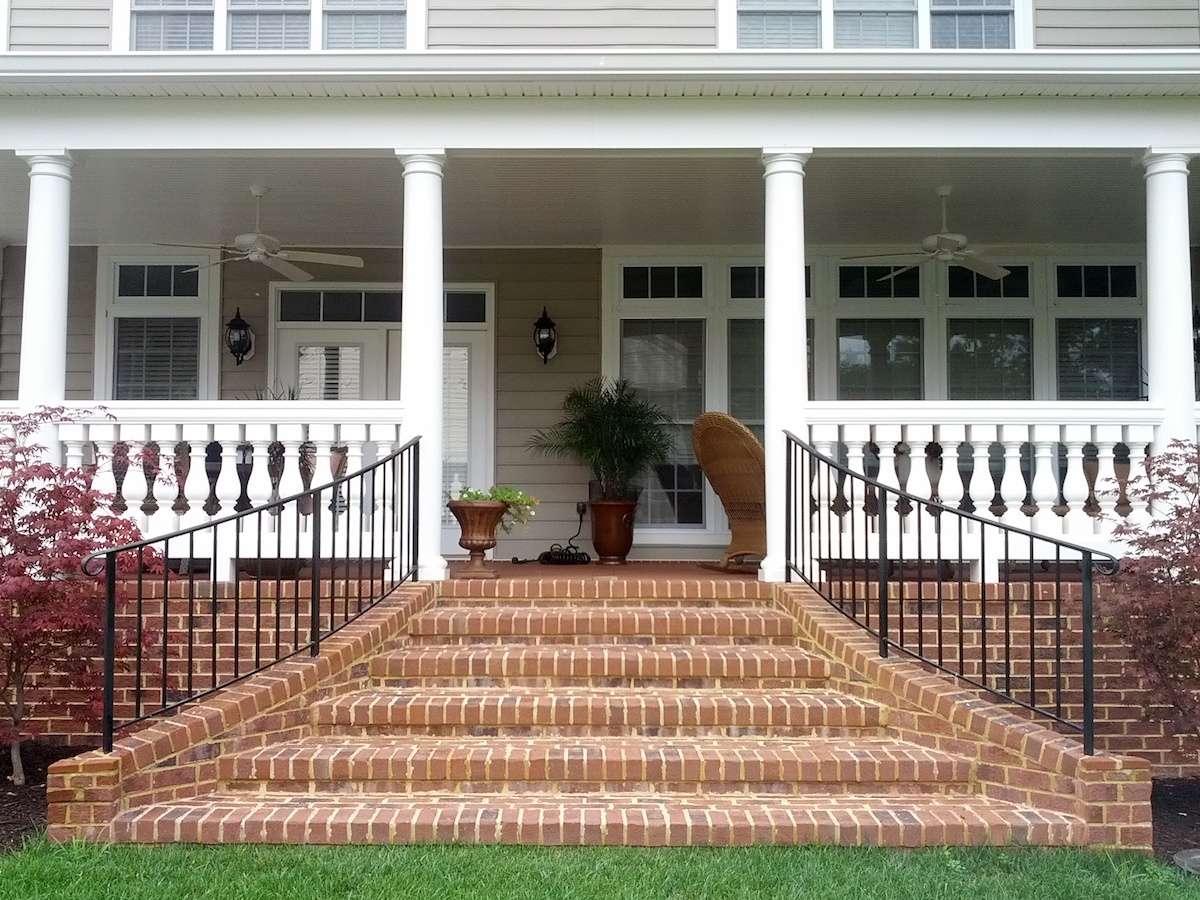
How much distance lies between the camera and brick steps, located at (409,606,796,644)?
4789 millimetres

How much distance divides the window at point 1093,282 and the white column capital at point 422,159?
16.7 feet

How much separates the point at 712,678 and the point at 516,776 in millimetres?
1111

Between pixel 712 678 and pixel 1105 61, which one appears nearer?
pixel 712 678

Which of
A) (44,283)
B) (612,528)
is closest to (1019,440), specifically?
(612,528)

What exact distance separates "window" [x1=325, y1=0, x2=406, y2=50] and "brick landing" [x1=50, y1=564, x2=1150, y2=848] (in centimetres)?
376

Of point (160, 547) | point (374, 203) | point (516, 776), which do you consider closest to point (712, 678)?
point (516, 776)

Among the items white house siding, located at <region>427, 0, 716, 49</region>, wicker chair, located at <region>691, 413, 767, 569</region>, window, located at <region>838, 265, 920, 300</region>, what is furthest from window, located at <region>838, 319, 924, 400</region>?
white house siding, located at <region>427, 0, 716, 49</region>

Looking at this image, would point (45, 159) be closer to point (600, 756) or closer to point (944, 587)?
point (600, 756)

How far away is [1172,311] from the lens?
5.35 m

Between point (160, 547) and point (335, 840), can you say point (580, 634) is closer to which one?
point (335, 840)

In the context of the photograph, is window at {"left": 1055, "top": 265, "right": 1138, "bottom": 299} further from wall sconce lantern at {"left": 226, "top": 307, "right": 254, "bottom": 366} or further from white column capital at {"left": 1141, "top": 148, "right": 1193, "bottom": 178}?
wall sconce lantern at {"left": 226, "top": 307, "right": 254, "bottom": 366}

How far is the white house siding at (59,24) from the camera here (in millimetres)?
6371

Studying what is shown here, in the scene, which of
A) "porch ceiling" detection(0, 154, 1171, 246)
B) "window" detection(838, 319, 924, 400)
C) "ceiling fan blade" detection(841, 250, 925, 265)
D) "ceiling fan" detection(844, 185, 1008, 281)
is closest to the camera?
"porch ceiling" detection(0, 154, 1171, 246)

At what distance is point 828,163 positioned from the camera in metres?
6.12
